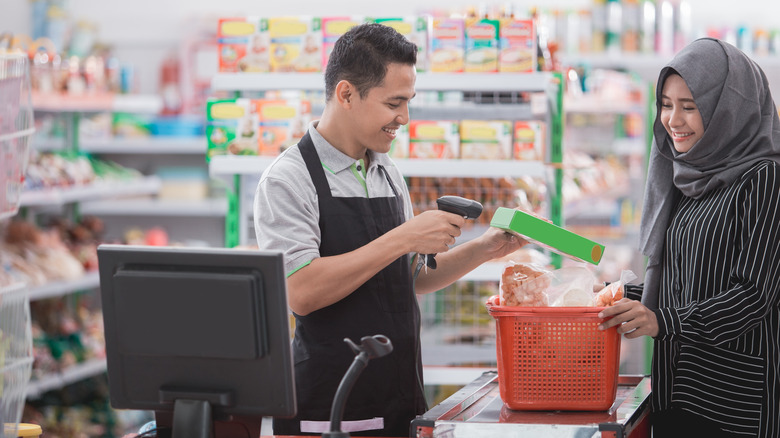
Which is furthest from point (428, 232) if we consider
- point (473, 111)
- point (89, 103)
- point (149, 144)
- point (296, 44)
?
point (149, 144)

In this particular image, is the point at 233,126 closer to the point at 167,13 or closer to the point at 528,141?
the point at 528,141

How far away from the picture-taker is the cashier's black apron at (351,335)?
8.13 feet

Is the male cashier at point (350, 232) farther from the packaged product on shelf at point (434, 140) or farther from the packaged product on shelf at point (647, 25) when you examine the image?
the packaged product on shelf at point (647, 25)

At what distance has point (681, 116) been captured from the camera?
8.05ft

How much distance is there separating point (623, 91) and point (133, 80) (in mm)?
4561

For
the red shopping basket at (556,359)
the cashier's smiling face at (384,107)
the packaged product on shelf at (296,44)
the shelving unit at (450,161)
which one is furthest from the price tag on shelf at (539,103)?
the red shopping basket at (556,359)

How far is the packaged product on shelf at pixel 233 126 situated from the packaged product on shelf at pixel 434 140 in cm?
63

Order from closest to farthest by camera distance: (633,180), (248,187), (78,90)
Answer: (248,187)
(78,90)
(633,180)

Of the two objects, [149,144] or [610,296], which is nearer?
[610,296]

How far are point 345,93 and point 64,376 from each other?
143 inches

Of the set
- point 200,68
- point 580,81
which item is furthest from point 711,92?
point 200,68

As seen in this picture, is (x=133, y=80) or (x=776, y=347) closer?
(x=776, y=347)

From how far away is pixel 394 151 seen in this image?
3812mm

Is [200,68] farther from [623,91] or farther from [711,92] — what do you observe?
[711,92]
